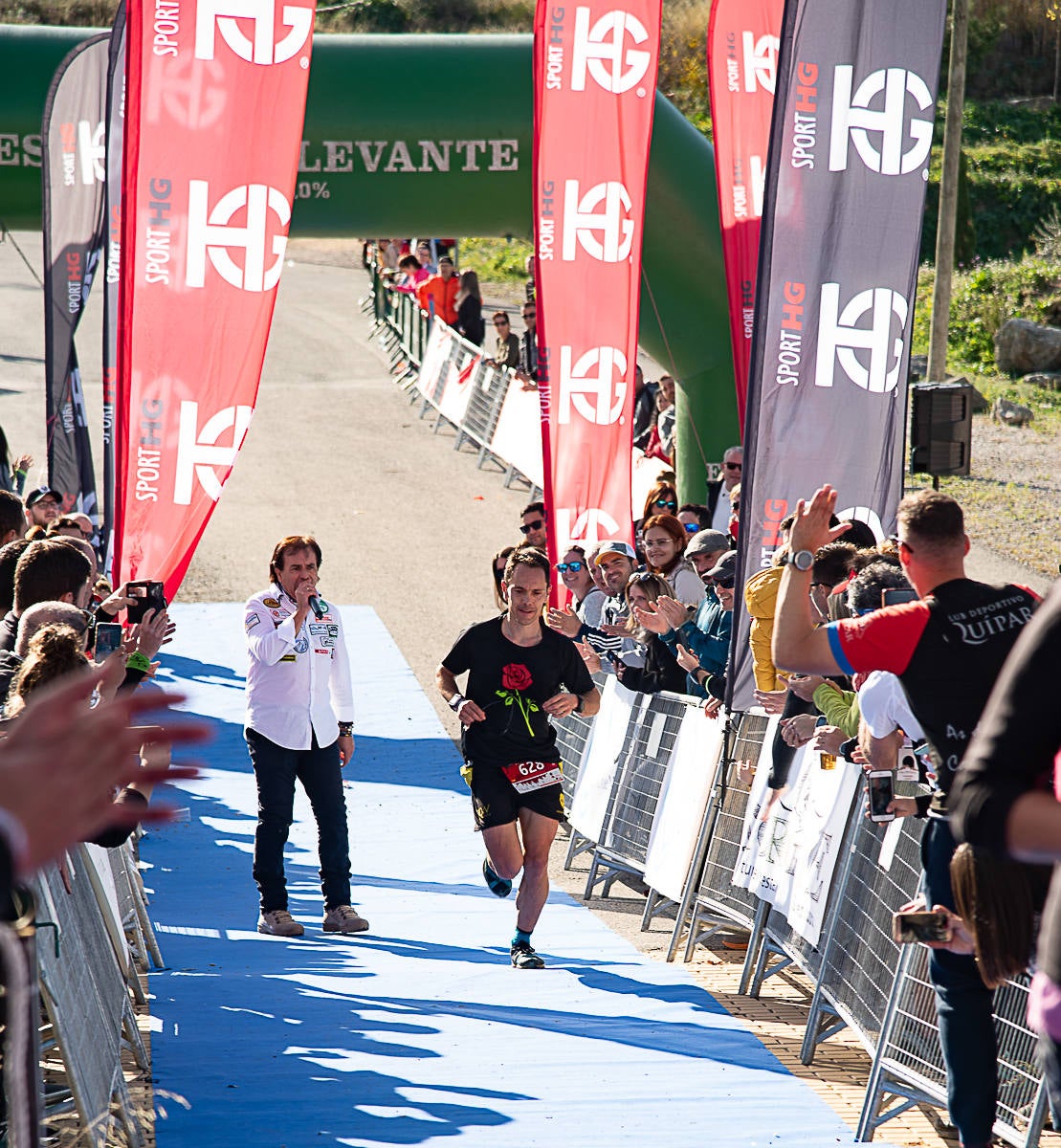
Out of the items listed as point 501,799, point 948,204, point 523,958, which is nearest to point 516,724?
point 501,799

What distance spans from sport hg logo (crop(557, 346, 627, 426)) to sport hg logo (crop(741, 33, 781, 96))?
2.29m

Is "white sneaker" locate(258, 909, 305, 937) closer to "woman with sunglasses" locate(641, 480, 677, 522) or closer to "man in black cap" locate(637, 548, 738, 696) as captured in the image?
"man in black cap" locate(637, 548, 738, 696)

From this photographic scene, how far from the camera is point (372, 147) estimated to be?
13.2 metres

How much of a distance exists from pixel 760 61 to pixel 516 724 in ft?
19.8

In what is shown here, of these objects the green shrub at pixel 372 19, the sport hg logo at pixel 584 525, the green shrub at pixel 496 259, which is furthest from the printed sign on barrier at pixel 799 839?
the green shrub at pixel 372 19

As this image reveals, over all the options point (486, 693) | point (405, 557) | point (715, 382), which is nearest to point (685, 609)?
point (486, 693)

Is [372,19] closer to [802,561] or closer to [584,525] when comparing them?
[584,525]

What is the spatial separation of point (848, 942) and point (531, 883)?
7.10ft

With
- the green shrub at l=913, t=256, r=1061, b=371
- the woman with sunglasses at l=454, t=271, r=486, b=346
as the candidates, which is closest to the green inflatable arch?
the woman with sunglasses at l=454, t=271, r=486, b=346

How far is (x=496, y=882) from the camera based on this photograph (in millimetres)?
8203

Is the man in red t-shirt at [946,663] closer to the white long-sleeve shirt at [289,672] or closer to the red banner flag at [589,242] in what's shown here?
the white long-sleeve shirt at [289,672]

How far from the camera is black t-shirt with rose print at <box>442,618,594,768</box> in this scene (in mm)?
8023

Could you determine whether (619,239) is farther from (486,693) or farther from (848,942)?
(848,942)

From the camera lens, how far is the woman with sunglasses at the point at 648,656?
9156mm
